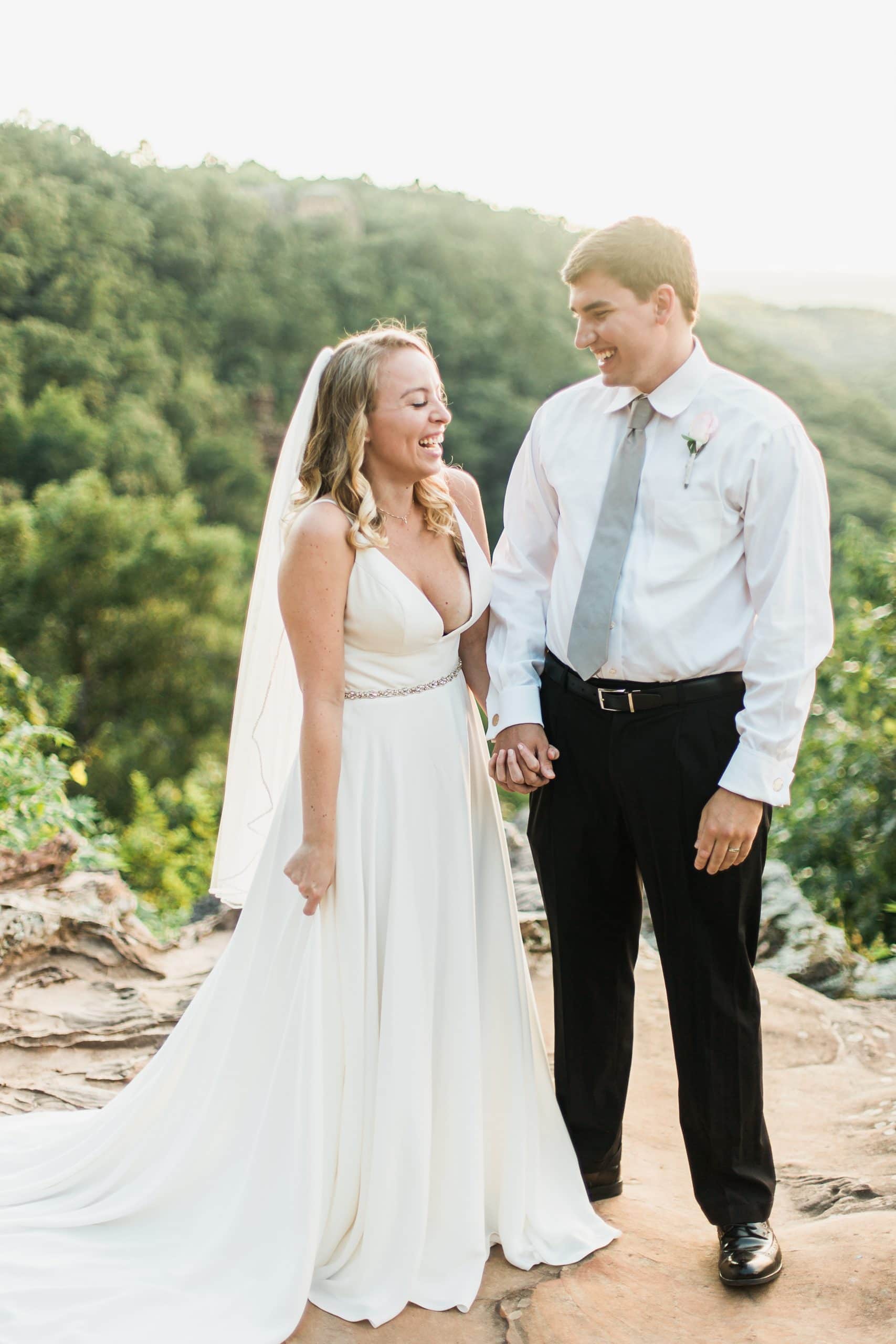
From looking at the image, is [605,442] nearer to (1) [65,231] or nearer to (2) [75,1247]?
(2) [75,1247]

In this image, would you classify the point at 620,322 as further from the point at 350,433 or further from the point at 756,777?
the point at 756,777

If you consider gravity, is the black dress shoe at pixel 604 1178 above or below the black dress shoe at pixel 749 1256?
below

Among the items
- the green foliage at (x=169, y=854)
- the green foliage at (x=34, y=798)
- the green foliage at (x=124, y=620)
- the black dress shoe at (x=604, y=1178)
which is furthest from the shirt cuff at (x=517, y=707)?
the green foliage at (x=124, y=620)

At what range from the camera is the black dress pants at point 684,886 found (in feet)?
7.50

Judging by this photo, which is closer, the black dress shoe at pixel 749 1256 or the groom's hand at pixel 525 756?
the black dress shoe at pixel 749 1256

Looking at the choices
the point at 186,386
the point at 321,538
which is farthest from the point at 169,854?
the point at 186,386

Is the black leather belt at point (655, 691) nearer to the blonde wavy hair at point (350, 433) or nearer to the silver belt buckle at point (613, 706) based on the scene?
the silver belt buckle at point (613, 706)

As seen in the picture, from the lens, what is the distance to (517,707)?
8.05 feet

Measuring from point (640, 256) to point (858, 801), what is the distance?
4446 millimetres

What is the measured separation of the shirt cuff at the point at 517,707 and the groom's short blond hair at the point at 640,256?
0.82m

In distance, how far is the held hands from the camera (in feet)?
7.17

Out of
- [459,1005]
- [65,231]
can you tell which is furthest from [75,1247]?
[65,231]

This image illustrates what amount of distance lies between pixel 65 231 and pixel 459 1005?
21.4 metres

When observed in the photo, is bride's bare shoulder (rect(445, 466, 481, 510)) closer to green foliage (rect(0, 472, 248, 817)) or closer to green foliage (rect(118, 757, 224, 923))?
green foliage (rect(118, 757, 224, 923))
